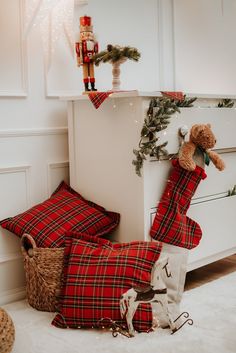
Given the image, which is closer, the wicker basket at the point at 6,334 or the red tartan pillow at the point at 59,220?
the wicker basket at the point at 6,334

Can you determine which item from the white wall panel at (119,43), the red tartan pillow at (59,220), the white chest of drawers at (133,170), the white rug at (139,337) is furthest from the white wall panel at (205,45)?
the white rug at (139,337)

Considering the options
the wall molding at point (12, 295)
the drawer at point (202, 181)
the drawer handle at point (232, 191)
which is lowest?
the wall molding at point (12, 295)

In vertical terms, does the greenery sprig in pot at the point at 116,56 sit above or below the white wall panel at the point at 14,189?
above

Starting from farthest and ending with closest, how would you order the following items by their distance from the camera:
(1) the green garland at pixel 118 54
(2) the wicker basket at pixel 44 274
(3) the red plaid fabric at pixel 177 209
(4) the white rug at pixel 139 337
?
1. (1) the green garland at pixel 118 54
2. (3) the red plaid fabric at pixel 177 209
3. (2) the wicker basket at pixel 44 274
4. (4) the white rug at pixel 139 337

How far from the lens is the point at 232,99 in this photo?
269cm

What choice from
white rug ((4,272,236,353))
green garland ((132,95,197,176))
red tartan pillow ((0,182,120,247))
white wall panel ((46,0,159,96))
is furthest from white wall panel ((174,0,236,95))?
white rug ((4,272,236,353))

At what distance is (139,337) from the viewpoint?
1.91 m

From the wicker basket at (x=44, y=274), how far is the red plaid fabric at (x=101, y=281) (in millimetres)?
81

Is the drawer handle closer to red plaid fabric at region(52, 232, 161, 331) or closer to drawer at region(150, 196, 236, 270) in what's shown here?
drawer at region(150, 196, 236, 270)

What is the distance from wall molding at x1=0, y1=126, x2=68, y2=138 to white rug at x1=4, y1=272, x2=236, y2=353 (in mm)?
877

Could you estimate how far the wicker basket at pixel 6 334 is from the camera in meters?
1.69

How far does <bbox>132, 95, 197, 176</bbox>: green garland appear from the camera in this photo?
2154 millimetres

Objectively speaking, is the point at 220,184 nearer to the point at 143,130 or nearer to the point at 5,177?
the point at 143,130

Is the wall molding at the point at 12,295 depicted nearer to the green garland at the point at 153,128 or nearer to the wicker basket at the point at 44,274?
the wicker basket at the point at 44,274
